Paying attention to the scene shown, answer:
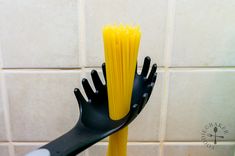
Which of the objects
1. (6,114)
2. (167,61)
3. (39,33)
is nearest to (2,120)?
(6,114)

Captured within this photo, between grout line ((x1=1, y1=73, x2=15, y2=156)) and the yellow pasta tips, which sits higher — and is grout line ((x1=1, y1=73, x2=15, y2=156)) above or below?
below

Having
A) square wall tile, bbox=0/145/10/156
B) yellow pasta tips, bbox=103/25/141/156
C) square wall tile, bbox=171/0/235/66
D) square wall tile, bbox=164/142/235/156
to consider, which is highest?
square wall tile, bbox=171/0/235/66

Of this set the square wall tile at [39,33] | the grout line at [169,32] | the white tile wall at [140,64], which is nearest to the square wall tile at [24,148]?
the white tile wall at [140,64]

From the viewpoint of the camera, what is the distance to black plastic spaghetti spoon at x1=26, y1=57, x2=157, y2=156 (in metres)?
0.26

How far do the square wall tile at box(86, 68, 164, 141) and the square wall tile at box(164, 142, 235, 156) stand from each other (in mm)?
32

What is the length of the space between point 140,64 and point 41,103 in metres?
0.16

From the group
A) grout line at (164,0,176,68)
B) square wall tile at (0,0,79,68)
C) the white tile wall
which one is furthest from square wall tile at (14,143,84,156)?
grout line at (164,0,176,68)

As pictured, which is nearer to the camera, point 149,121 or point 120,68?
point 120,68

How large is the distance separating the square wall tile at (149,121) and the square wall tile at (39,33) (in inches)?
4.8

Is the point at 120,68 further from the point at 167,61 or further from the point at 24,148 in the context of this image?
the point at 24,148

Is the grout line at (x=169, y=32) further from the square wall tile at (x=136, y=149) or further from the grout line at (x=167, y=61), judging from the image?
the square wall tile at (x=136, y=149)

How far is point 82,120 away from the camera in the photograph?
0.30m

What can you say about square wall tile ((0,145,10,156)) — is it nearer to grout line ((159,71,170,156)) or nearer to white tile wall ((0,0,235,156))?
white tile wall ((0,0,235,156))

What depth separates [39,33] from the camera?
34 centimetres
